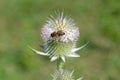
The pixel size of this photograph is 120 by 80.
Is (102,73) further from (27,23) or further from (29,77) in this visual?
(27,23)

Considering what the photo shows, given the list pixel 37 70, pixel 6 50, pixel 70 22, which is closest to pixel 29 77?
pixel 37 70

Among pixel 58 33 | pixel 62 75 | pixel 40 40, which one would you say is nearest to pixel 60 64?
pixel 62 75

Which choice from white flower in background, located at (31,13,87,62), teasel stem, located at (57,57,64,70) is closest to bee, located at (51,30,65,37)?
white flower in background, located at (31,13,87,62)

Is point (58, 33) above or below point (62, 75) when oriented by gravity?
above

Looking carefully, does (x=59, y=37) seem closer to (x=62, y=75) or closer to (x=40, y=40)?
(x=62, y=75)

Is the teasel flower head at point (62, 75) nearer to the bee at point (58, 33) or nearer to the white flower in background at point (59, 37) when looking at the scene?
the white flower in background at point (59, 37)
